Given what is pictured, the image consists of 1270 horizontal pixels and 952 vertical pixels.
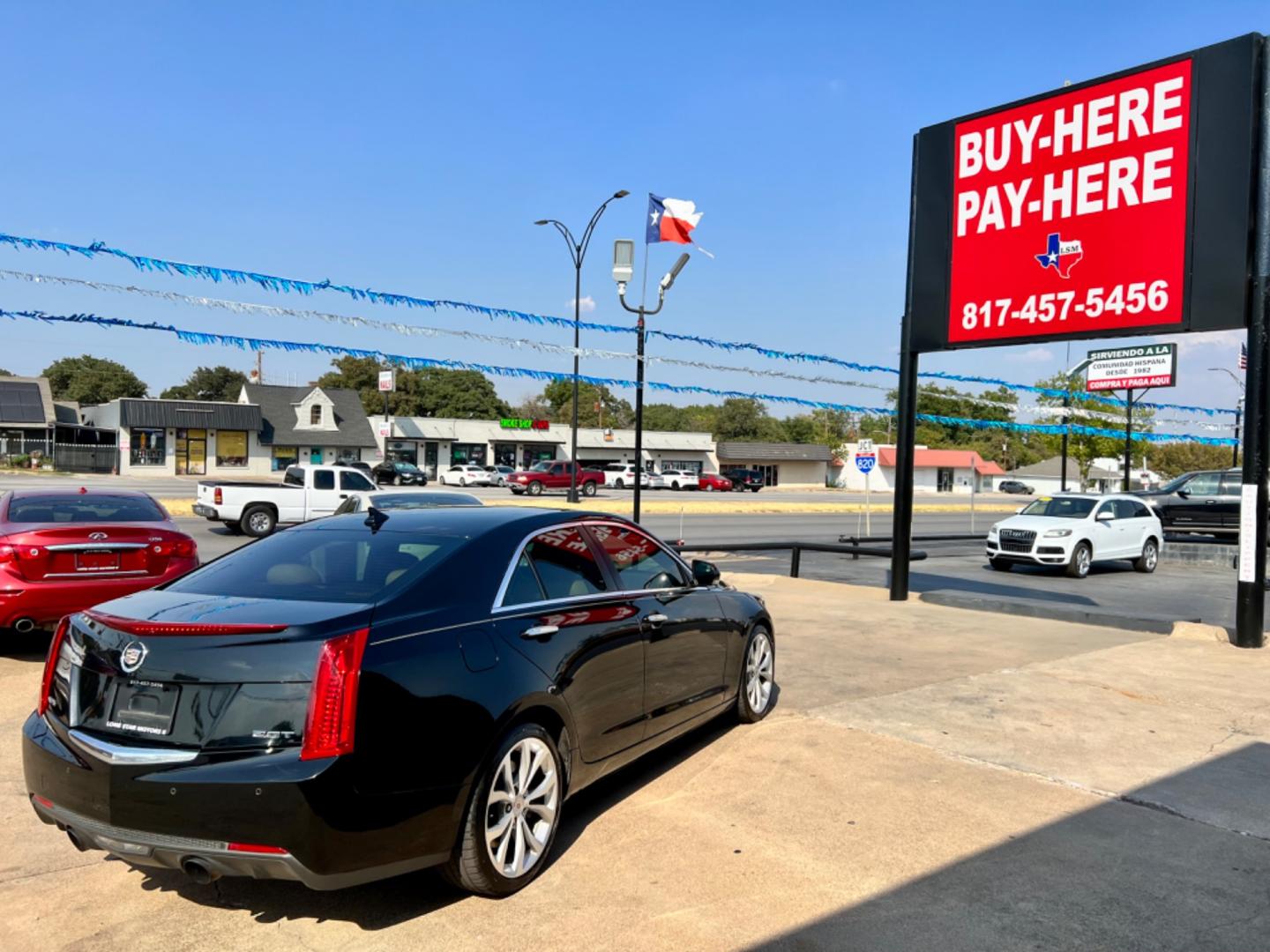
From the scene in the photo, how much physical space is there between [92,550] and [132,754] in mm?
5414

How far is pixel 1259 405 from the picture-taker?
1003 centimetres

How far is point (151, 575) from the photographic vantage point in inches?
332

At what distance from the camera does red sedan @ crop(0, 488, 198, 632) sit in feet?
25.7

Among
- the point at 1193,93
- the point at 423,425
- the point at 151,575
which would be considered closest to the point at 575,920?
the point at 151,575

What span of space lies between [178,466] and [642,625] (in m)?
63.2

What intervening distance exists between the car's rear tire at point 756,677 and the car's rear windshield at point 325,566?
265 centimetres

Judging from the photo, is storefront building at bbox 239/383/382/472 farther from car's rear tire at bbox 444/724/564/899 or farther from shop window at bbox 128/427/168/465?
car's rear tire at bbox 444/724/564/899

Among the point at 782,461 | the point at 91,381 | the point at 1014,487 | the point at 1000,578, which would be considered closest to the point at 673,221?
the point at 1000,578

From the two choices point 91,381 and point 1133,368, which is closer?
point 1133,368

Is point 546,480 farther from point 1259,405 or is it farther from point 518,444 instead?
point 1259,405

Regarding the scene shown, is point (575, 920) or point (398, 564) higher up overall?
point (398, 564)

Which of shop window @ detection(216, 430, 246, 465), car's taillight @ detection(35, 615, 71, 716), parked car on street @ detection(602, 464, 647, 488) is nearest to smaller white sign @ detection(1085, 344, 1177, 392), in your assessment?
parked car on street @ detection(602, 464, 647, 488)

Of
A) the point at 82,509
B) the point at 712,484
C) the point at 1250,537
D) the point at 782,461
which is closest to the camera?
the point at 82,509

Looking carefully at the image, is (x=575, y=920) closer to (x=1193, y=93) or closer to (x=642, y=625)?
(x=642, y=625)
